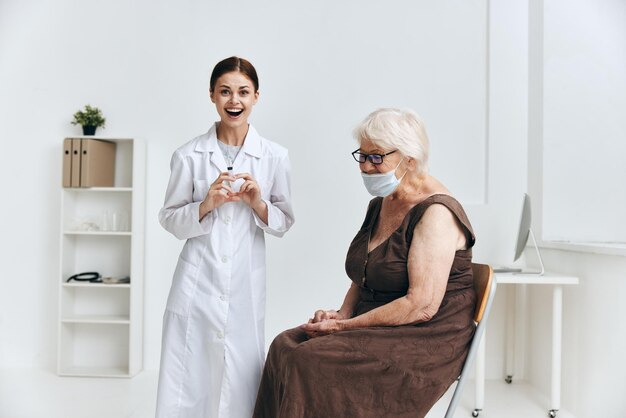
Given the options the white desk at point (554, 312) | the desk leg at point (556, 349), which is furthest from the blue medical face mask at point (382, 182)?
the desk leg at point (556, 349)

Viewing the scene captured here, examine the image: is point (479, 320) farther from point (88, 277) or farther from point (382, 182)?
point (88, 277)

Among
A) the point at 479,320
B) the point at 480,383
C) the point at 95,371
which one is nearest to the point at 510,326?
the point at 480,383

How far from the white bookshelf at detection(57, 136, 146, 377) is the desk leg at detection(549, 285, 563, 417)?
94.6 inches

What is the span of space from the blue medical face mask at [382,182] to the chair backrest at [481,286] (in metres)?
0.37

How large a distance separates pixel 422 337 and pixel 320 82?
2.54 m

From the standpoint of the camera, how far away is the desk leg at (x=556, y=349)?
330 cm

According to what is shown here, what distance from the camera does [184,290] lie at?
228cm

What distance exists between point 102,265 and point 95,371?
67 cm

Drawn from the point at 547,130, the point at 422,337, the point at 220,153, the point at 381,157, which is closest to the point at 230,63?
the point at 220,153

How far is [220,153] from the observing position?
2371 mm

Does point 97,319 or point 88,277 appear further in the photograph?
point 88,277

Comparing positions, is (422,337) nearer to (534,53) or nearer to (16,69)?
(534,53)

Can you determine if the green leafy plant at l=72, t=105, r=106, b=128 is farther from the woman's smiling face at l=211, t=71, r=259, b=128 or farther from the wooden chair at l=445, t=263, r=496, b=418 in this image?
the wooden chair at l=445, t=263, r=496, b=418

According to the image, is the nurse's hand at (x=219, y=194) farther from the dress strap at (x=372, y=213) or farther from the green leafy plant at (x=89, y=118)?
the green leafy plant at (x=89, y=118)
